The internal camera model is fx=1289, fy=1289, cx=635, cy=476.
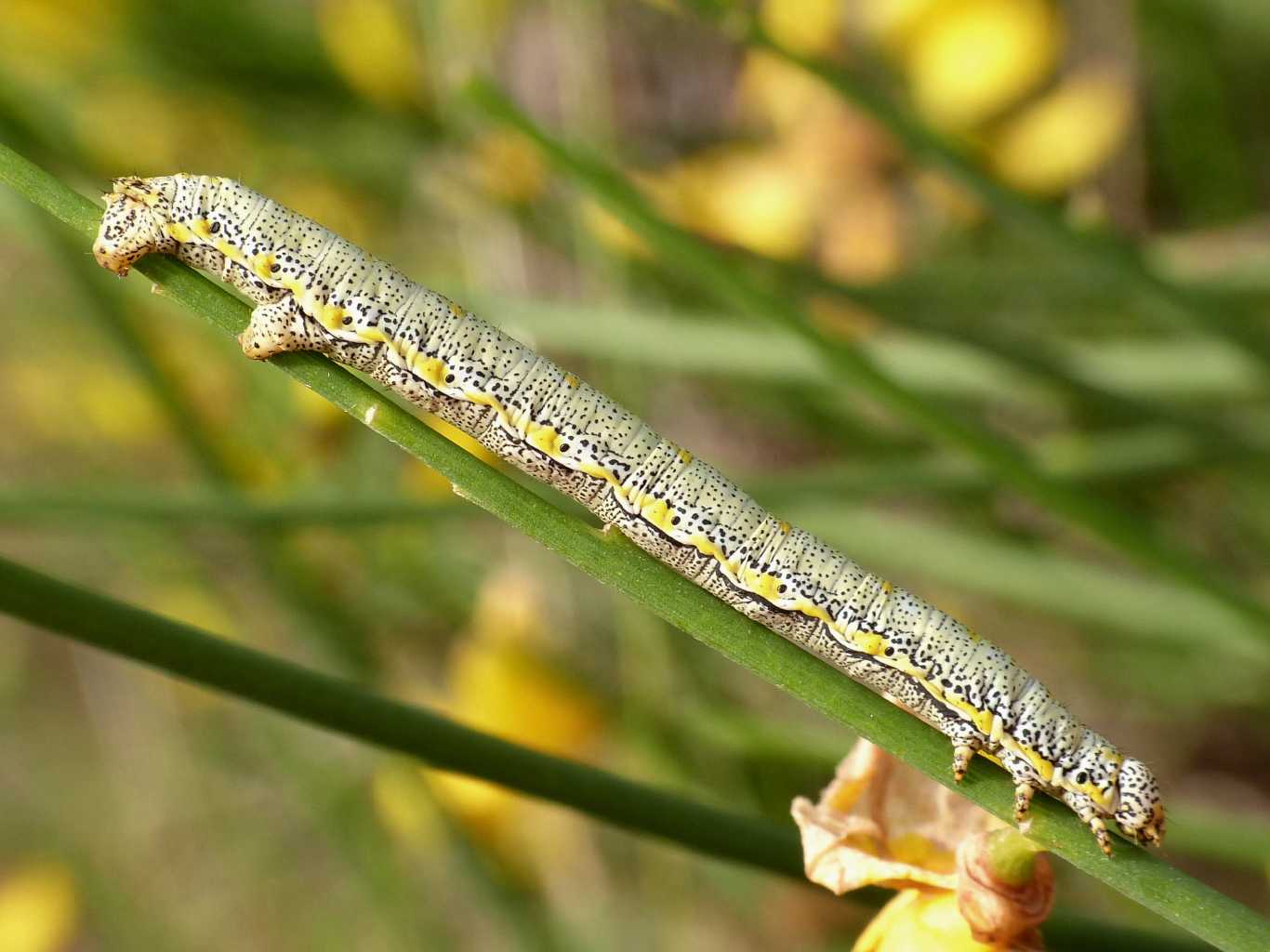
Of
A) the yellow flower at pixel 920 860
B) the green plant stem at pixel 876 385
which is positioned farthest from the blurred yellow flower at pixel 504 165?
the yellow flower at pixel 920 860

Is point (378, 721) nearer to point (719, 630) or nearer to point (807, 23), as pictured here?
point (719, 630)

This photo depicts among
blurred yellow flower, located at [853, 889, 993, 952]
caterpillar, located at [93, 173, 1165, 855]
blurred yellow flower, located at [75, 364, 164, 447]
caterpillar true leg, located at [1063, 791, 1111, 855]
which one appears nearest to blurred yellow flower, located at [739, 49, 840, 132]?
caterpillar, located at [93, 173, 1165, 855]

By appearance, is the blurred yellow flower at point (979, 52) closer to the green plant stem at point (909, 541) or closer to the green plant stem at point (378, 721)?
the green plant stem at point (909, 541)

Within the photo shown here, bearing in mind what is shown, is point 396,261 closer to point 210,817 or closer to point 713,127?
point 713,127

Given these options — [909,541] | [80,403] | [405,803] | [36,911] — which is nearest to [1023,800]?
[909,541]

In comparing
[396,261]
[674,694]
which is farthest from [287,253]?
[396,261]

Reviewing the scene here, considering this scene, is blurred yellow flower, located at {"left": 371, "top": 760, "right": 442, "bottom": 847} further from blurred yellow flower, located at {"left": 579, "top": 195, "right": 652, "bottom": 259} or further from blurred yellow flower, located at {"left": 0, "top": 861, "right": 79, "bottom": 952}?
blurred yellow flower, located at {"left": 579, "top": 195, "right": 652, "bottom": 259}

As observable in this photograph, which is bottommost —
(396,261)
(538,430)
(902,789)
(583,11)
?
(902,789)
